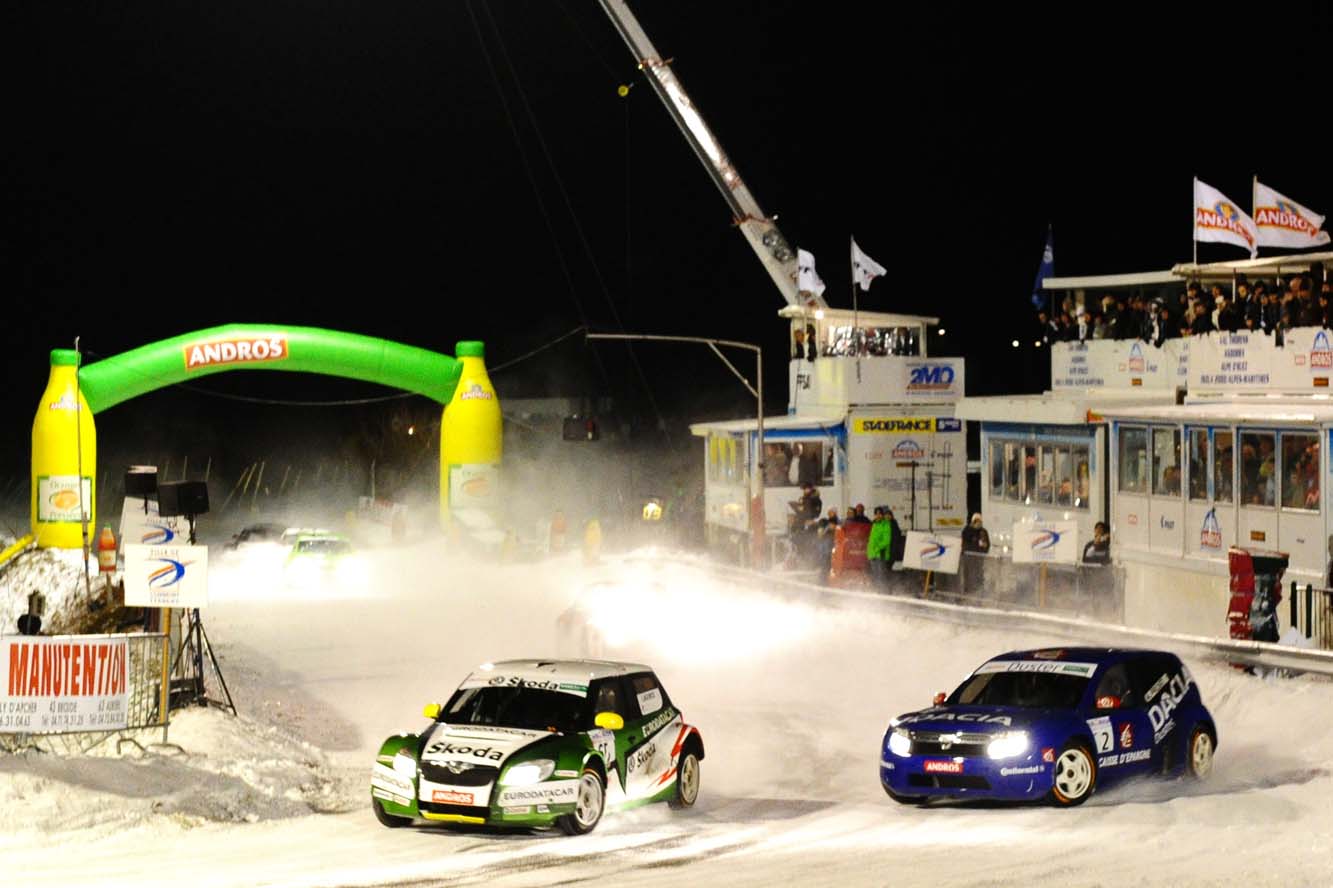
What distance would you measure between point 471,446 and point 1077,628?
1049 inches

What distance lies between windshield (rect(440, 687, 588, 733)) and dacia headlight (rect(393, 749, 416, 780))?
2.67 feet

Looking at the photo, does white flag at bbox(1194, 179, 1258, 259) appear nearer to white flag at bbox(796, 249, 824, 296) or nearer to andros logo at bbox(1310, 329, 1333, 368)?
andros logo at bbox(1310, 329, 1333, 368)

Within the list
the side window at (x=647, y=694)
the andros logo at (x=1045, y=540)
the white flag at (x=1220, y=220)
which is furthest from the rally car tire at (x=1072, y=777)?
the white flag at (x=1220, y=220)

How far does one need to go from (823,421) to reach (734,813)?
89.4ft

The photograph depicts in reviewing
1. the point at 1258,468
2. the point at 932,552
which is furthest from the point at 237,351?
the point at 1258,468

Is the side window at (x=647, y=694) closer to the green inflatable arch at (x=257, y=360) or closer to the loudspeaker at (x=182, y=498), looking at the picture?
the loudspeaker at (x=182, y=498)

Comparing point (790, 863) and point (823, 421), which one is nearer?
point (790, 863)

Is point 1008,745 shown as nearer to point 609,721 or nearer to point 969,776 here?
point 969,776

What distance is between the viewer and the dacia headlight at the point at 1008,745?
14.2 m

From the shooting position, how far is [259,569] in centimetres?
3850

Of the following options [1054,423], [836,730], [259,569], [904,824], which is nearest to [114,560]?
[259,569]

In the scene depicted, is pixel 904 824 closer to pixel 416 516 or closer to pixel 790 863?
pixel 790 863

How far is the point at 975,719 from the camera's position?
48.3ft

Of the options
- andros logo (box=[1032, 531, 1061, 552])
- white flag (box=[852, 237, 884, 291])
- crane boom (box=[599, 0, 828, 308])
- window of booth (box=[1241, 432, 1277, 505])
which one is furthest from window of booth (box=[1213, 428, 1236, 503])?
crane boom (box=[599, 0, 828, 308])
